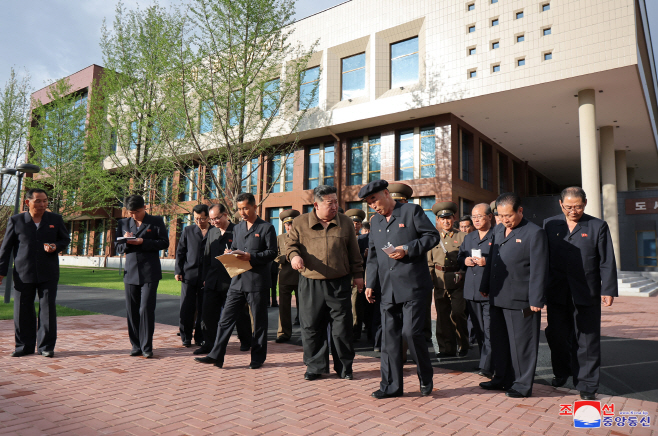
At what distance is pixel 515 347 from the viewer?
13.3 feet

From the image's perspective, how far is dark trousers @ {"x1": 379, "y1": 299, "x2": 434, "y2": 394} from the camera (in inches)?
156

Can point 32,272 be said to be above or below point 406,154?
below

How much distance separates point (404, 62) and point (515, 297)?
69.1 ft

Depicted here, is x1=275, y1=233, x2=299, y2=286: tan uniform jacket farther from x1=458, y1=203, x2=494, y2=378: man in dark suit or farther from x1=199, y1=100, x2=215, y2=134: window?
x1=199, y1=100, x2=215, y2=134: window

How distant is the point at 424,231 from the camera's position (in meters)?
4.10

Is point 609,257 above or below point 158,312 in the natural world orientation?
above

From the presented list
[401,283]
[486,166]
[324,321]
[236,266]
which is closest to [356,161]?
[486,166]

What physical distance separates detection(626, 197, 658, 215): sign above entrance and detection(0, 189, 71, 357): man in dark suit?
32.4 meters

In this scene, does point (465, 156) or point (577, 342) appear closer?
point (577, 342)

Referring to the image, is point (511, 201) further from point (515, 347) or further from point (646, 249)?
point (646, 249)

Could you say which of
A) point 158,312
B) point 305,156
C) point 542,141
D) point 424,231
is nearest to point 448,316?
point 424,231

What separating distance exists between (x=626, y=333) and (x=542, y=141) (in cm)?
2306

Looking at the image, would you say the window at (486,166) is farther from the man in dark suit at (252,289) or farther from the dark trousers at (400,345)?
the dark trousers at (400,345)

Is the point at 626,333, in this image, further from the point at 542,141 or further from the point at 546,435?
the point at 542,141
